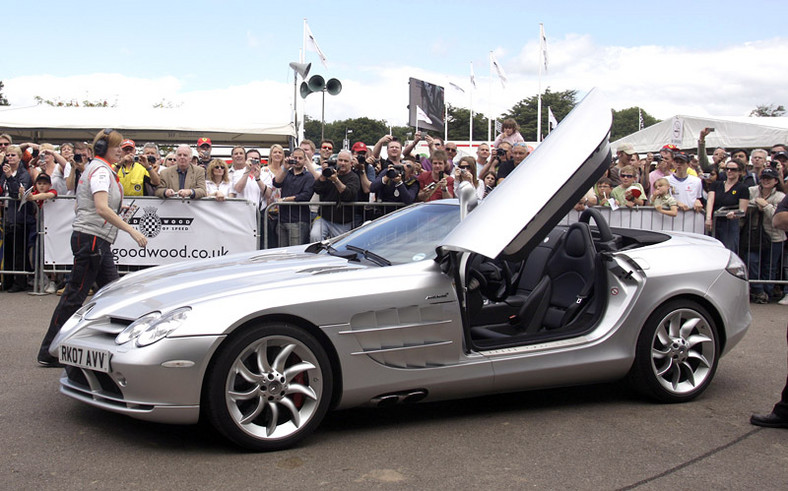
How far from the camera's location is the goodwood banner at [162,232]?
31.6ft

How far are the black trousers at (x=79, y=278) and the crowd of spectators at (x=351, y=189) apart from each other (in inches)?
147

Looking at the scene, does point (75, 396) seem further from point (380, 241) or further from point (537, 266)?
point (537, 266)

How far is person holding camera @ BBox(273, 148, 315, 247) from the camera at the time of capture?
983 cm

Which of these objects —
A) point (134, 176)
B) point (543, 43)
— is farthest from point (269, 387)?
point (543, 43)

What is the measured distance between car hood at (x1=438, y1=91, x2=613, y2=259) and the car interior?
451 millimetres

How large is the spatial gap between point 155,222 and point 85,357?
5.75 metres

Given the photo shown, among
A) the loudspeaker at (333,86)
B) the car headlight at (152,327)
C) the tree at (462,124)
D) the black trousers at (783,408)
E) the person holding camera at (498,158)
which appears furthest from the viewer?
the tree at (462,124)

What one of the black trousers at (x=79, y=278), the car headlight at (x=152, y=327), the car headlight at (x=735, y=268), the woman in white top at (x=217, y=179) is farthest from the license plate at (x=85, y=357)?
the woman in white top at (x=217, y=179)

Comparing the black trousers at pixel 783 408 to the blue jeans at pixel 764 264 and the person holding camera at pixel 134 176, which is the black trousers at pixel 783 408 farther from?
the person holding camera at pixel 134 176

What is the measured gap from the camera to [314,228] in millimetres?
9664

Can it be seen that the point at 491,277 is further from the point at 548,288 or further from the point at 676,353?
the point at 676,353

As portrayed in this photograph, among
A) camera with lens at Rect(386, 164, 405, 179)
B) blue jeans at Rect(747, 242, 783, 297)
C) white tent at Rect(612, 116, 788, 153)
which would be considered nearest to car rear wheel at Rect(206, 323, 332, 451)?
camera with lens at Rect(386, 164, 405, 179)

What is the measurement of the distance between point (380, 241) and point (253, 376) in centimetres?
154

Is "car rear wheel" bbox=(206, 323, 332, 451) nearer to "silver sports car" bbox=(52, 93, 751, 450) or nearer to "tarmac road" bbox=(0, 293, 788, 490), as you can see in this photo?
"silver sports car" bbox=(52, 93, 751, 450)
